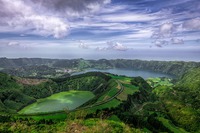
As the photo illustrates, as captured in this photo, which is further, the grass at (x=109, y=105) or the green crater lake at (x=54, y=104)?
the green crater lake at (x=54, y=104)

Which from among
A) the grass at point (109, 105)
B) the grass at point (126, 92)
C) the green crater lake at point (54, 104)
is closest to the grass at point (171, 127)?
the grass at point (109, 105)

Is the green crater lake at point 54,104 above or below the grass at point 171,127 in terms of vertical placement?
below

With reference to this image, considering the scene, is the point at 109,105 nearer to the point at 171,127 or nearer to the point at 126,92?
the point at 126,92

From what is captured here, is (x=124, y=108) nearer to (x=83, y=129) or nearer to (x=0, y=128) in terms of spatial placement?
(x=0, y=128)

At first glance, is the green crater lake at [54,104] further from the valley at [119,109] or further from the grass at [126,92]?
the grass at [126,92]

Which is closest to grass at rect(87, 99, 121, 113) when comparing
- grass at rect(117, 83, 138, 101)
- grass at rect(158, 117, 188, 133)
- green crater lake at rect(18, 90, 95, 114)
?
grass at rect(117, 83, 138, 101)

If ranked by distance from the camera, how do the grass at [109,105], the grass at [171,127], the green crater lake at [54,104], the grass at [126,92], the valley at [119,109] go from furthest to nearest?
the green crater lake at [54,104] → the grass at [126,92] → the grass at [109,105] → the grass at [171,127] → the valley at [119,109]

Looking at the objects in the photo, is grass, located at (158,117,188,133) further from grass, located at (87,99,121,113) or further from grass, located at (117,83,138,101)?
grass, located at (117,83,138,101)

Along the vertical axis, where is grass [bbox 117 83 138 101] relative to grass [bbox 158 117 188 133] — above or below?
above

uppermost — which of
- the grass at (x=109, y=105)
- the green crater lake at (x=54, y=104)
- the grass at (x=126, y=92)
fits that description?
the grass at (x=126, y=92)

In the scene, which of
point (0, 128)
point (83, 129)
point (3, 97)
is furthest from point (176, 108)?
point (3, 97)

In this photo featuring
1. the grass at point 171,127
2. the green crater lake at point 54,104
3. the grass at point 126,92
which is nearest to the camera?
the grass at point 171,127
